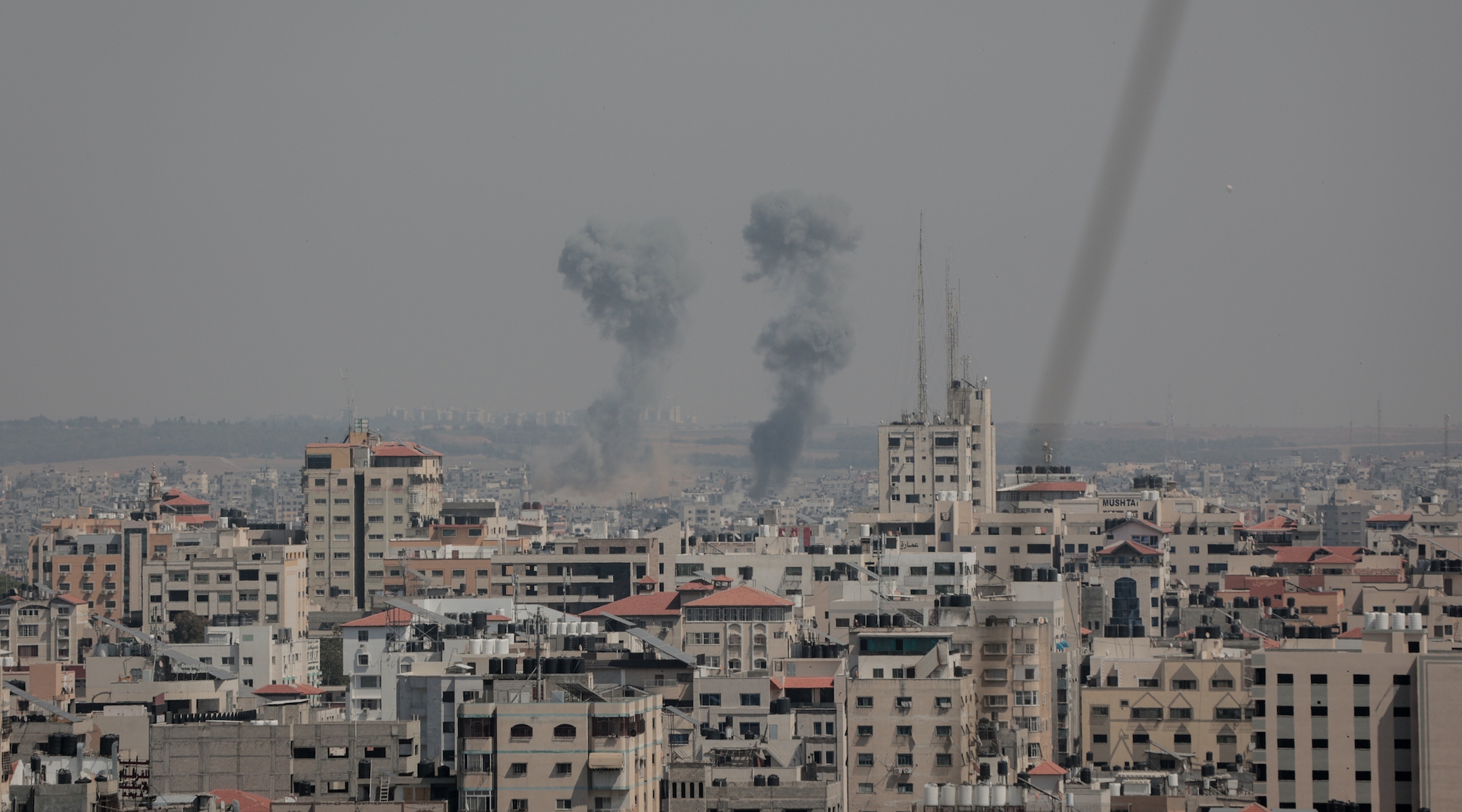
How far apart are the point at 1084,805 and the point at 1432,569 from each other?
122ft

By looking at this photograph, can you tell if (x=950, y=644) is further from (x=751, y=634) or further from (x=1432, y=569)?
(x=1432, y=569)

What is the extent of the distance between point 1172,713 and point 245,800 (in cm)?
1871

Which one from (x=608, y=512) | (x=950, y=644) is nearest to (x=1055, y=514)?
(x=950, y=644)

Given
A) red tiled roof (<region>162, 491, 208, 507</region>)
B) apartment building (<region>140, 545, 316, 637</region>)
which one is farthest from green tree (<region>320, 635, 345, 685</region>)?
red tiled roof (<region>162, 491, 208, 507</region>)

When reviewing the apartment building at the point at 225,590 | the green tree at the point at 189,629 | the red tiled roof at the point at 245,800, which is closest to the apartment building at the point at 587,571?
the apartment building at the point at 225,590

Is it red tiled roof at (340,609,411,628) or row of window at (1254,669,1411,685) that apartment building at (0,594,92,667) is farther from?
row of window at (1254,669,1411,685)

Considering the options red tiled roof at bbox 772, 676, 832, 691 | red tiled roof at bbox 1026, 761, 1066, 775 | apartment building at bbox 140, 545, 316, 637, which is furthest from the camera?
apartment building at bbox 140, 545, 316, 637

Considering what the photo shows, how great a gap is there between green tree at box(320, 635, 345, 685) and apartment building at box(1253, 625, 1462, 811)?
93.6 ft

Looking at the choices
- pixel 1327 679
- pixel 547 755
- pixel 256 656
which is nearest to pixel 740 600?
pixel 256 656

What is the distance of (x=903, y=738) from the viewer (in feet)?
127

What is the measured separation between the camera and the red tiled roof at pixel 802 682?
4225 centimetres

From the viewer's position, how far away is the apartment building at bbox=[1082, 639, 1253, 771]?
45.9m

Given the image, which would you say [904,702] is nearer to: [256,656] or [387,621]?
[387,621]

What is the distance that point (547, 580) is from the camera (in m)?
75.2
